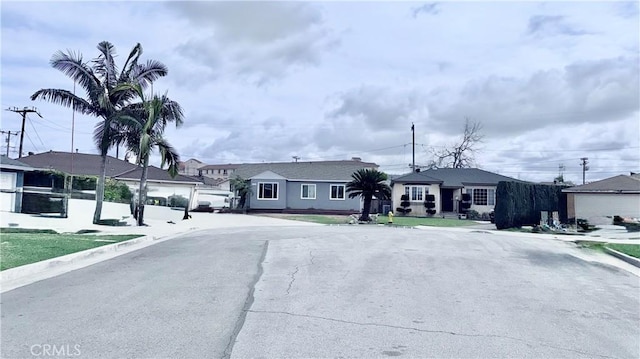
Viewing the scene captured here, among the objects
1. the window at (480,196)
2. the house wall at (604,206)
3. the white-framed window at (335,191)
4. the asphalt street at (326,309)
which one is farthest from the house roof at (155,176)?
the asphalt street at (326,309)

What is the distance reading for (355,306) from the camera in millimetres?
7758

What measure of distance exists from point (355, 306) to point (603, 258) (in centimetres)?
1090

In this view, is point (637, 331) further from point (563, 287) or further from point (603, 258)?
point (603, 258)

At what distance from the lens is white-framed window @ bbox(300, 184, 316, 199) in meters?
45.6

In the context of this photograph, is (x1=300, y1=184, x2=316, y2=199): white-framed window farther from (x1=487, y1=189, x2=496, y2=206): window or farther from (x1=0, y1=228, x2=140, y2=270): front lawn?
(x1=0, y1=228, x2=140, y2=270): front lawn

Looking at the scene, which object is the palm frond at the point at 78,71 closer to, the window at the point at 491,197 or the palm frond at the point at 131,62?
the palm frond at the point at 131,62

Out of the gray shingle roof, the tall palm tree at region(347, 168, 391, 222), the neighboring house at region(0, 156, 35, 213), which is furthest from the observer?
the gray shingle roof

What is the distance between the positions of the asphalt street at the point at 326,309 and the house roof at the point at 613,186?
2090 centimetres

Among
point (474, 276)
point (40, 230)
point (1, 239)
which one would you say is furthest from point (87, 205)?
point (474, 276)

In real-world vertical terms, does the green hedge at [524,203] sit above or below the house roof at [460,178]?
below

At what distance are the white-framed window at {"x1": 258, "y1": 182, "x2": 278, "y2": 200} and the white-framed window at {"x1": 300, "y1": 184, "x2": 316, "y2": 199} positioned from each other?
7.70 feet

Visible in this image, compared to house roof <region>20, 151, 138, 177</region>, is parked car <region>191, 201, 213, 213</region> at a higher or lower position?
lower

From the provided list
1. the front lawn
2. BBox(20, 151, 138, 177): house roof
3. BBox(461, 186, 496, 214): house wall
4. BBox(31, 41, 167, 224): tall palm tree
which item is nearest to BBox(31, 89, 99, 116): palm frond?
BBox(31, 41, 167, 224): tall palm tree

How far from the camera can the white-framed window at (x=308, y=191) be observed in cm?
4562
